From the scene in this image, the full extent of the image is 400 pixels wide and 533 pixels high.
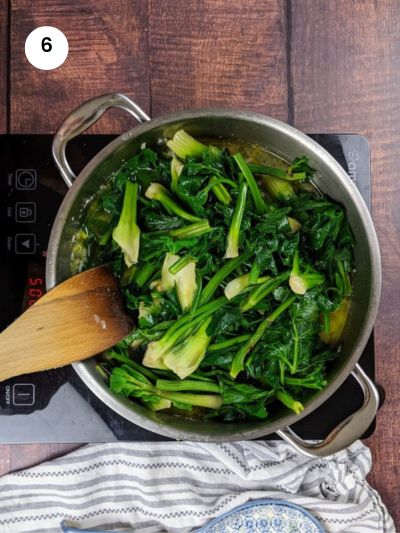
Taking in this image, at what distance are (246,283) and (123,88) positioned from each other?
600 millimetres

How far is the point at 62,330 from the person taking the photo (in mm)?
1280

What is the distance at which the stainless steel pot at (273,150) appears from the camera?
125 centimetres

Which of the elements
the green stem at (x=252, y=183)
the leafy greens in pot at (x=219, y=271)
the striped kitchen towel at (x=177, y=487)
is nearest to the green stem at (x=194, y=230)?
the leafy greens in pot at (x=219, y=271)

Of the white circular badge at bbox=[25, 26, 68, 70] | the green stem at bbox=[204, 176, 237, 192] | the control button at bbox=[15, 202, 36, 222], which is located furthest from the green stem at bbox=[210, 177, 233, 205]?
the white circular badge at bbox=[25, 26, 68, 70]

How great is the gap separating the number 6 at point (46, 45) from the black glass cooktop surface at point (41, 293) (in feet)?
0.74

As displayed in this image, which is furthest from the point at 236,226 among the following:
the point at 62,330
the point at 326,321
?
the point at 62,330

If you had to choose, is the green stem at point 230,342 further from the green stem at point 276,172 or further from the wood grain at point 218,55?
the wood grain at point 218,55

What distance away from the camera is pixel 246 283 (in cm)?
129

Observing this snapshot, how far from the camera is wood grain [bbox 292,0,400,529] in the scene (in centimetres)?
158

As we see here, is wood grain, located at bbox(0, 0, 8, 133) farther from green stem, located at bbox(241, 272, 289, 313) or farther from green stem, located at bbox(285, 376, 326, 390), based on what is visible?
green stem, located at bbox(285, 376, 326, 390)

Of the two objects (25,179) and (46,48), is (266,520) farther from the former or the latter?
(46,48)

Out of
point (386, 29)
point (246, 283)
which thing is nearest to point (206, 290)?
point (246, 283)

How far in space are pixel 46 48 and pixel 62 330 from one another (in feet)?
2.31

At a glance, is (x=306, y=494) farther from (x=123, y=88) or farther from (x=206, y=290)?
(x=123, y=88)
